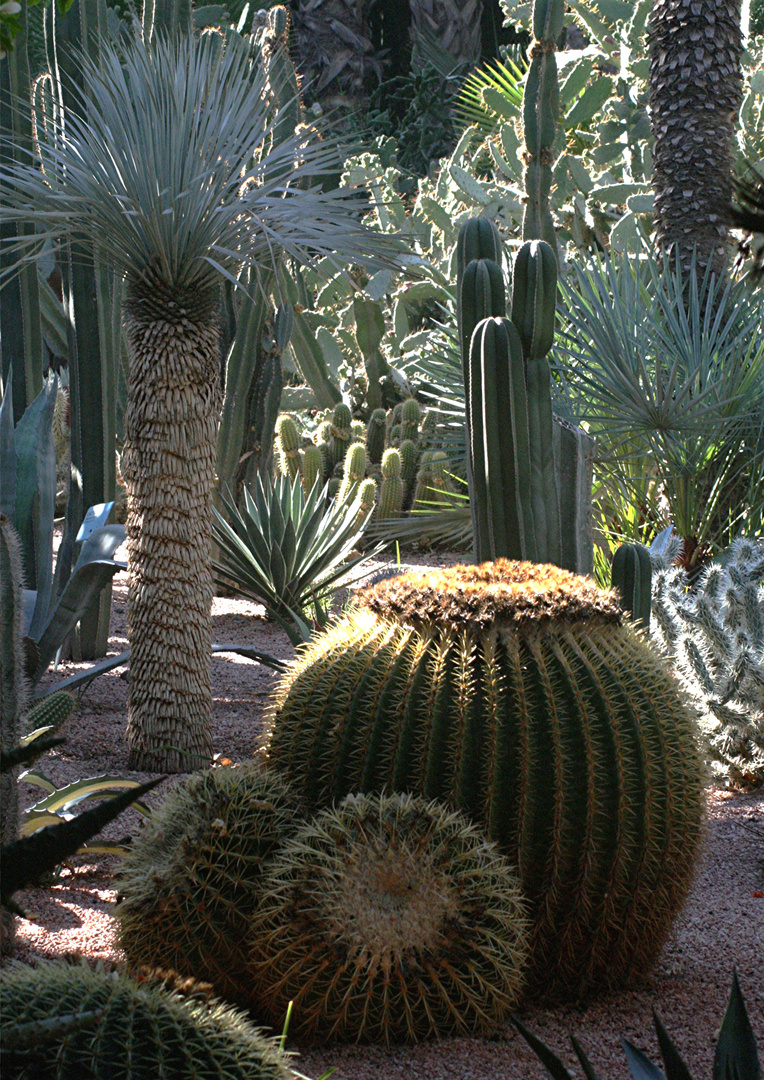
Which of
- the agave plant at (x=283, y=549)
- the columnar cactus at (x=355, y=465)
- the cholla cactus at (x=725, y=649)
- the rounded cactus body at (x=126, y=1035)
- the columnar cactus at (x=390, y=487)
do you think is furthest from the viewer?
the columnar cactus at (x=390, y=487)

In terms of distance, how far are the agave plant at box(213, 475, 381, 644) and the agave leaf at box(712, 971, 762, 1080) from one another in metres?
4.55

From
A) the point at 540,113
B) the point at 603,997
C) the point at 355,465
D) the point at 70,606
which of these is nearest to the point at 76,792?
the point at 603,997

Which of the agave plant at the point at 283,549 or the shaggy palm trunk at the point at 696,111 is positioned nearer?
the agave plant at the point at 283,549

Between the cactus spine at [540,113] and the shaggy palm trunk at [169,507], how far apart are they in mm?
3582

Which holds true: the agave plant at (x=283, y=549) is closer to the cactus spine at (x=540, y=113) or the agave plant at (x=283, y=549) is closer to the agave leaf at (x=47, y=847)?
the cactus spine at (x=540, y=113)

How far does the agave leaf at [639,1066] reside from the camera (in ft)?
4.72

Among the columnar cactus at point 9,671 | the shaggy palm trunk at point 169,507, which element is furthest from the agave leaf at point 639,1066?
the shaggy palm trunk at point 169,507

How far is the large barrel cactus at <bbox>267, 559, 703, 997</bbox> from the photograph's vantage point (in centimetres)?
205

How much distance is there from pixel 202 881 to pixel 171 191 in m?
1.99

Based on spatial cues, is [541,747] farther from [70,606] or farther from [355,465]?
[355,465]

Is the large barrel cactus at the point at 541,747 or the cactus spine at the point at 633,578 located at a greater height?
the cactus spine at the point at 633,578

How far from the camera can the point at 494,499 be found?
3.55 metres

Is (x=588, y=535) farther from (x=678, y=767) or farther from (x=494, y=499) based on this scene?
(x=678, y=767)

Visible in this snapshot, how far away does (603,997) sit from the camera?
7.06 ft
